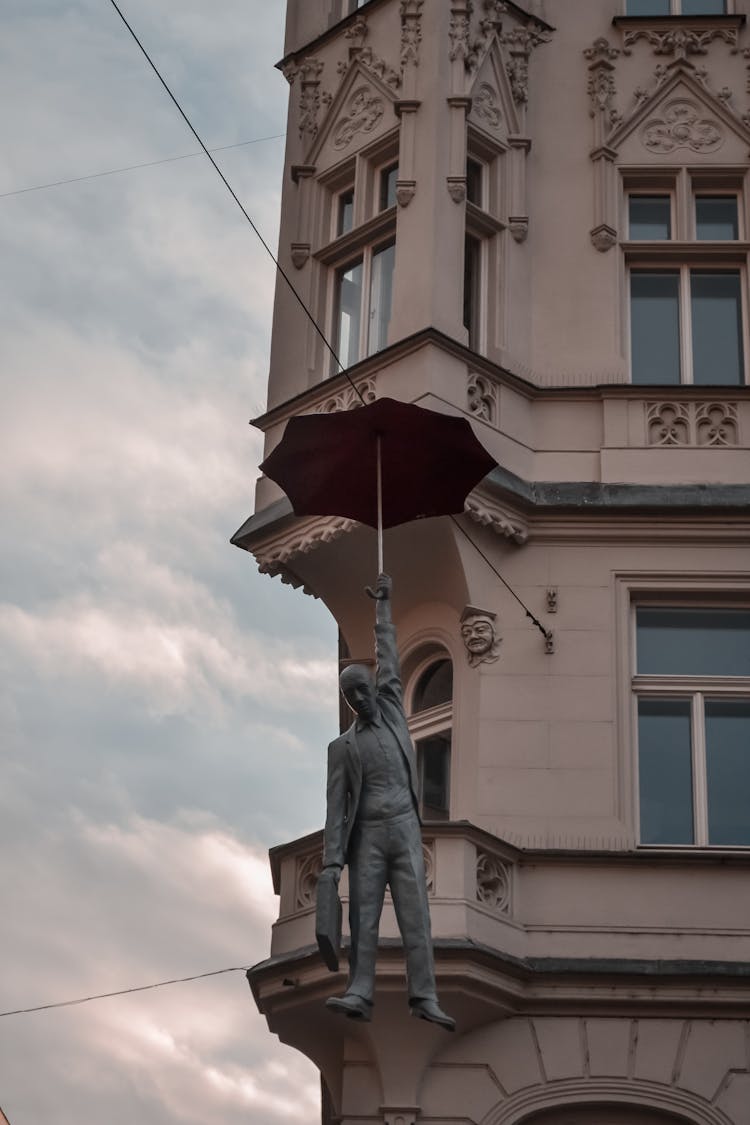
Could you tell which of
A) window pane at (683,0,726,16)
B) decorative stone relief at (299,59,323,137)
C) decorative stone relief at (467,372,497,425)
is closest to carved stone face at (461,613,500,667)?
decorative stone relief at (467,372,497,425)

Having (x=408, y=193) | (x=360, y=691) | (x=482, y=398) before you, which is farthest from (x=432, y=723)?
(x=408, y=193)

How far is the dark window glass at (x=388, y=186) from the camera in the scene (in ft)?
68.0

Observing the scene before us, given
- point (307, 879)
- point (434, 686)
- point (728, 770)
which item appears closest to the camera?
point (307, 879)

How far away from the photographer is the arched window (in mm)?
18516

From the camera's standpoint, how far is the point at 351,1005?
1343 centimetres

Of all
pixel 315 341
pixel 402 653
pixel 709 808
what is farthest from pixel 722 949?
pixel 315 341

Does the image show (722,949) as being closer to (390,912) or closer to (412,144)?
(390,912)

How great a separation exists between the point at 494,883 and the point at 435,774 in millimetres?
1759

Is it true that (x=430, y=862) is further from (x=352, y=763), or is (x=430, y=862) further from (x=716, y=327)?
(x=716, y=327)

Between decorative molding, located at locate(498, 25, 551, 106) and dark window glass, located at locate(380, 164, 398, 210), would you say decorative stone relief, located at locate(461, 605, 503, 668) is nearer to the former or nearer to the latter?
dark window glass, located at locate(380, 164, 398, 210)

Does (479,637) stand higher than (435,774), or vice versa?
(479,637)

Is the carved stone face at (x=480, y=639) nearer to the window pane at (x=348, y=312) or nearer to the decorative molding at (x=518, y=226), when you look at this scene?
the window pane at (x=348, y=312)

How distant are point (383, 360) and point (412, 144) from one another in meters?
2.40

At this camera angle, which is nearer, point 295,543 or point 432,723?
point 432,723
